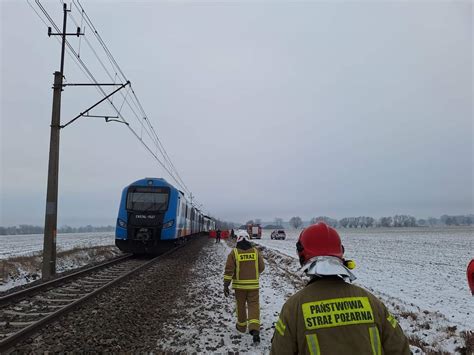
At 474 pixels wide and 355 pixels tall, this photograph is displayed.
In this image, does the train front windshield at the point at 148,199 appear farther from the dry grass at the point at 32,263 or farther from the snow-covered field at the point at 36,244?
the snow-covered field at the point at 36,244

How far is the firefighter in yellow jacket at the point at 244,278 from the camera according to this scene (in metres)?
6.06

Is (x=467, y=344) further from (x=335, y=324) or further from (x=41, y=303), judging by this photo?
(x=41, y=303)

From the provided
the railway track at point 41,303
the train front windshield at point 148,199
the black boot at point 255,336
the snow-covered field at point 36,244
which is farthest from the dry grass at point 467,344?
the snow-covered field at point 36,244

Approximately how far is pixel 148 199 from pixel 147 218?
3.30 ft

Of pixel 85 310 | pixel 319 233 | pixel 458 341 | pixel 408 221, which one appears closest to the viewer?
pixel 319 233

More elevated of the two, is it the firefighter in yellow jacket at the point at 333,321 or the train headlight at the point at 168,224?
the train headlight at the point at 168,224

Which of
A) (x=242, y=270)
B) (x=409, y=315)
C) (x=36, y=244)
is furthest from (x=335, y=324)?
(x=36, y=244)

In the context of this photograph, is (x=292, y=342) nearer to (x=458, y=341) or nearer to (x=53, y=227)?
(x=458, y=341)

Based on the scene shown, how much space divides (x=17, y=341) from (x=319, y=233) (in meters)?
5.09

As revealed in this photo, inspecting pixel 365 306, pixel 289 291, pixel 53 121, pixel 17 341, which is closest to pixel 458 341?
pixel 289 291

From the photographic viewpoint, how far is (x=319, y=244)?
2219 mm

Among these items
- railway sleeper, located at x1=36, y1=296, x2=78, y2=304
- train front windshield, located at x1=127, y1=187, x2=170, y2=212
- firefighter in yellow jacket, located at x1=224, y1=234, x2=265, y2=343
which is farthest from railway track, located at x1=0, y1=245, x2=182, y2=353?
train front windshield, located at x1=127, y1=187, x2=170, y2=212

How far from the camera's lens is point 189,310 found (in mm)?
7785

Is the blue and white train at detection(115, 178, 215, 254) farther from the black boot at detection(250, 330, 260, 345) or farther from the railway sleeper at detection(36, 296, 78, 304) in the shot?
the black boot at detection(250, 330, 260, 345)
